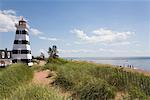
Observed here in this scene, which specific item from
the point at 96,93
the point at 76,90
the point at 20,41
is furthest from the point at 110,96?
the point at 20,41

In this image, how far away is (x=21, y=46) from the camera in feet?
104

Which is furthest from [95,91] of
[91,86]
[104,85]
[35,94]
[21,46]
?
[21,46]

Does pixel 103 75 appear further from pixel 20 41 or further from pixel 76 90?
pixel 20 41

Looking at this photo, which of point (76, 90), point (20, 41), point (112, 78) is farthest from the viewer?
point (20, 41)

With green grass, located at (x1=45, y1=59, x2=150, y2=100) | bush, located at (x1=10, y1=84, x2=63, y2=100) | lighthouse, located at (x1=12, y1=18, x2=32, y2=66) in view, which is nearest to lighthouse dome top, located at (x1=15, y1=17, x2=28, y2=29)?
lighthouse, located at (x1=12, y1=18, x2=32, y2=66)

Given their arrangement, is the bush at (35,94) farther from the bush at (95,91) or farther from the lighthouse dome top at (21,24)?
the lighthouse dome top at (21,24)

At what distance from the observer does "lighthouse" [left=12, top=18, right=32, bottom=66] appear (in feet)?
104

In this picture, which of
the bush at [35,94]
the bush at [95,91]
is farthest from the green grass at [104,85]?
the bush at [35,94]

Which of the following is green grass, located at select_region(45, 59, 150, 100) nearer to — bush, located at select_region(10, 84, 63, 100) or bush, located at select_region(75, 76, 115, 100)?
bush, located at select_region(75, 76, 115, 100)

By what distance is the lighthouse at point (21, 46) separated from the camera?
104 ft

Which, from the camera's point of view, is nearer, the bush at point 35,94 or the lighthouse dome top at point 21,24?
the bush at point 35,94

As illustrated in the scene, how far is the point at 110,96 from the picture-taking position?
40.1ft

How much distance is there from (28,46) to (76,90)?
824 inches

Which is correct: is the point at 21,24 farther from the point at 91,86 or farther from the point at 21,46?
the point at 91,86
